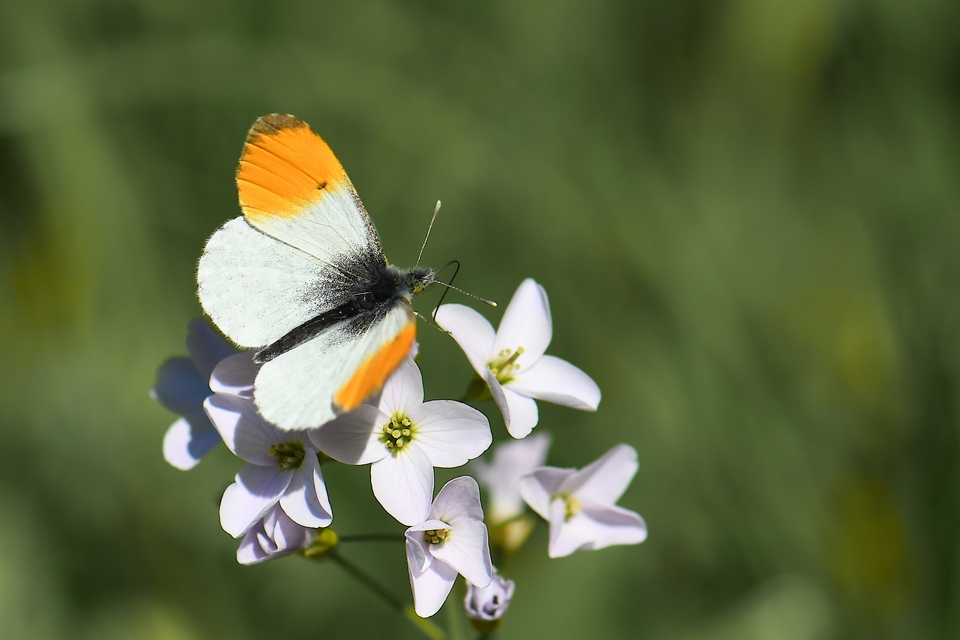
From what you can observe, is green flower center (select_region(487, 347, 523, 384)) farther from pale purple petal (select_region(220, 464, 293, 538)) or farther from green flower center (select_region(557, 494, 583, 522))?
pale purple petal (select_region(220, 464, 293, 538))

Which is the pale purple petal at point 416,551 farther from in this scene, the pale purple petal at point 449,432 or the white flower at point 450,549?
the pale purple petal at point 449,432

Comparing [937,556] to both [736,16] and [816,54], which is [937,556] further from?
[736,16]

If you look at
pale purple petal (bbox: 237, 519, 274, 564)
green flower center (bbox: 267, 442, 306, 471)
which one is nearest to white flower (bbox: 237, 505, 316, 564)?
pale purple petal (bbox: 237, 519, 274, 564)

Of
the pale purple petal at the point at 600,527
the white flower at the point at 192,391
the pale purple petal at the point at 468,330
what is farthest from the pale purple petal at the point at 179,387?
the pale purple petal at the point at 600,527

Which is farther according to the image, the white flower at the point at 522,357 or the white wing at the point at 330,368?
the white flower at the point at 522,357

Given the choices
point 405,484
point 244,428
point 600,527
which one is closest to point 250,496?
point 244,428

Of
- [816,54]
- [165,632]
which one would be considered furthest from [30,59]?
[816,54]
